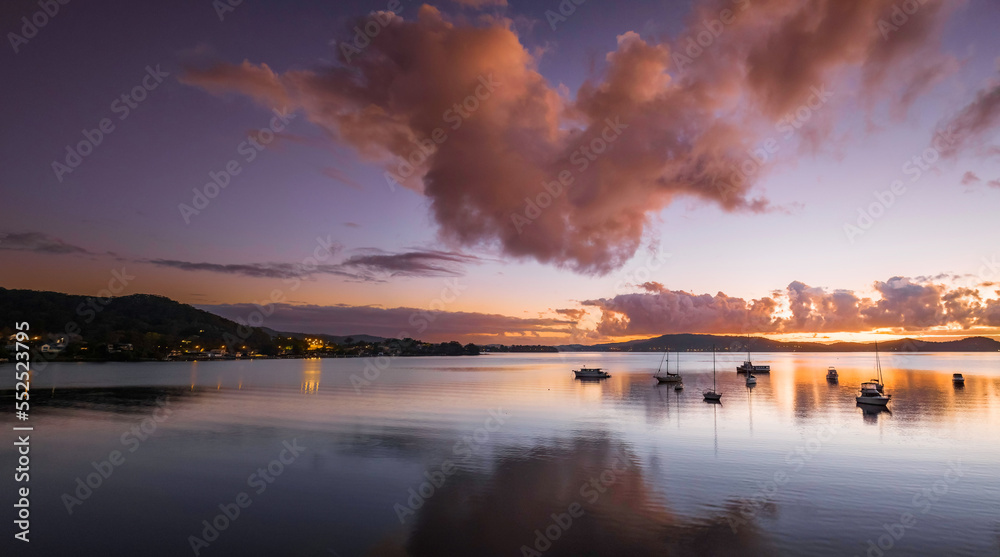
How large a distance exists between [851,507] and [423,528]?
61.4ft

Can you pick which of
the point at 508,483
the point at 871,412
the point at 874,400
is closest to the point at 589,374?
the point at 874,400

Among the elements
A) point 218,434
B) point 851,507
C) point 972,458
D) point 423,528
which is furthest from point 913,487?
point 218,434

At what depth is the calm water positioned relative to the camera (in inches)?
723

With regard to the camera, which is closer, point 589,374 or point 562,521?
point 562,521

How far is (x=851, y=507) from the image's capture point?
2217 cm

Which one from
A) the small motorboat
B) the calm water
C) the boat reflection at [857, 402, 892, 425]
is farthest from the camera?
the small motorboat

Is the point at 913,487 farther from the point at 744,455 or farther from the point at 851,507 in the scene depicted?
the point at 744,455

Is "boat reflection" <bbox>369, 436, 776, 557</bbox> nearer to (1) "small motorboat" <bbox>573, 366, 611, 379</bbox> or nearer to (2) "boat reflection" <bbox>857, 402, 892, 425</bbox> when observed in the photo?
(2) "boat reflection" <bbox>857, 402, 892, 425</bbox>

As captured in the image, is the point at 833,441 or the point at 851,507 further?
the point at 833,441

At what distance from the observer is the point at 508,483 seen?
25.6m

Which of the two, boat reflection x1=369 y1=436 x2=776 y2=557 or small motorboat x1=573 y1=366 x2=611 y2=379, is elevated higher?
boat reflection x1=369 y1=436 x2=776 y2=557

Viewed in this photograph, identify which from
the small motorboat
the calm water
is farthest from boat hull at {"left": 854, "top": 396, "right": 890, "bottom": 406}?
the small motorboat

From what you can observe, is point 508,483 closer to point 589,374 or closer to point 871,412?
point 871,412

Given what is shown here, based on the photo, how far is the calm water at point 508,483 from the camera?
1836 centimetres
